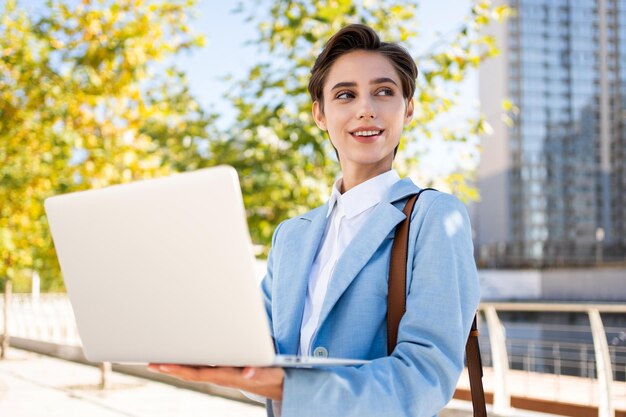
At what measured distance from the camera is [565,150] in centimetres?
7175

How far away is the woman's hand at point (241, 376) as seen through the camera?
1001mm

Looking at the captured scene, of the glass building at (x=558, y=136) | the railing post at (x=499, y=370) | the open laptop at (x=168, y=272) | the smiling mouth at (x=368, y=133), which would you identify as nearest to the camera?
the open laptop at (x=168, y=272)

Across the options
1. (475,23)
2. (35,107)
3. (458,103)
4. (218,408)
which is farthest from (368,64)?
(35,107)

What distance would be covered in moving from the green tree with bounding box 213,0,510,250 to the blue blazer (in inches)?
147

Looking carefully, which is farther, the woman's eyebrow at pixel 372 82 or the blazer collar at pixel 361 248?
the woman's eyebrow at pixel 372 82

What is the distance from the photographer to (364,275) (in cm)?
125

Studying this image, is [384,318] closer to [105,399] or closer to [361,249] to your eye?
[361,249]

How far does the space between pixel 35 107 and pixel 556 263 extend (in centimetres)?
6052

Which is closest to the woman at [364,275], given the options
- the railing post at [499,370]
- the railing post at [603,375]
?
the railing post at [603,375]

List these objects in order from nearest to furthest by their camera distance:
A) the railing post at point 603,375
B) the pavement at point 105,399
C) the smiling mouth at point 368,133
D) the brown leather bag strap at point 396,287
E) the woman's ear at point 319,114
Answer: the brown leather bag strap at point 396,287 → the smiling mouth at point 368,133 → the woman's ear at point 319,114 → the railing post at point 603,375 → the pavement at point 105,399

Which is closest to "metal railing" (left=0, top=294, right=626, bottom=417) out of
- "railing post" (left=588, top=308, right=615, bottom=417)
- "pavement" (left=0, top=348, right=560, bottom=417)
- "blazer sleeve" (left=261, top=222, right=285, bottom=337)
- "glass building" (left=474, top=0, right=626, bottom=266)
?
"railing post" (left=588, top=308, right=615, bottom=417)

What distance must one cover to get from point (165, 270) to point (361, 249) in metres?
0.38

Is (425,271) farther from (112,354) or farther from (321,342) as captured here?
(112,354)

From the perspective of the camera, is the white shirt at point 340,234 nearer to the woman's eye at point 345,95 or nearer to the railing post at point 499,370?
the woman's eye at point 345,95
